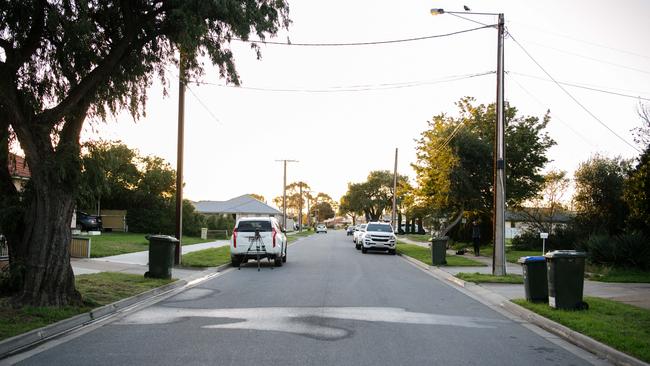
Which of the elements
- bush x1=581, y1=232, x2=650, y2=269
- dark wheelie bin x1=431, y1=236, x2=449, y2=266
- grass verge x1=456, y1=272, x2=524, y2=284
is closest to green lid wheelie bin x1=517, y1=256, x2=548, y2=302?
grass verge x1=456, y1=272, x2=524, y2=284

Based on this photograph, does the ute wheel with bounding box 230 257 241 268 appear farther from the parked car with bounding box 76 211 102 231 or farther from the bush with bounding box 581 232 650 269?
the parked car with bounding box 76 211 102 231

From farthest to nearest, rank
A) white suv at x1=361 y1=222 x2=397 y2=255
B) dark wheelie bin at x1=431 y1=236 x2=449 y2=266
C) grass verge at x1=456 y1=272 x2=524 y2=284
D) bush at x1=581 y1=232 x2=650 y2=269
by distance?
white suv at x1=361 y1=222 x2=397 y2=255 → dark wheelie bin at x1=431 y1=236 x2=449 y2=266 → bush at x1=581 y1=232 x2=650 y2=269 → grass verge at x1=456 y1=272 x2=524 y2=284

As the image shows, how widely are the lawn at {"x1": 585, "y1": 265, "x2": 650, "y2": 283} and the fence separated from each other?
17.3m

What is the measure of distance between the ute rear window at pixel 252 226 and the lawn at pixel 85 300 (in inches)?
229

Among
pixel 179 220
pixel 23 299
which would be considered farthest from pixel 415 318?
pixel 179 220

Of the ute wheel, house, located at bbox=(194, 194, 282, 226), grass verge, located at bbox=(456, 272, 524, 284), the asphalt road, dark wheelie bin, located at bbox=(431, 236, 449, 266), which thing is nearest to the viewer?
the asphalt road

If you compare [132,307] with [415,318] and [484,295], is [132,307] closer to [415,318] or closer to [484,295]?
[415,318]

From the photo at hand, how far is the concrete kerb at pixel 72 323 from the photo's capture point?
7.64 metres

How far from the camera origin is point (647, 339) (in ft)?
26.6

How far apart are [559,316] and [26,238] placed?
9.52 meters

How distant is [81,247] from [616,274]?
18.7 m

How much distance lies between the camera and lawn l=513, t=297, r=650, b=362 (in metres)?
7.79

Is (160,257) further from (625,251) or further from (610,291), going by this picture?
(625,251)

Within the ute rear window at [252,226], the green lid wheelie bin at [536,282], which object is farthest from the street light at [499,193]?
the ute rear window at [252,226]
